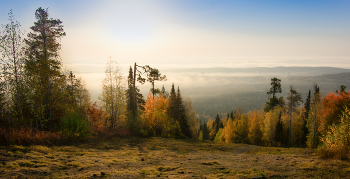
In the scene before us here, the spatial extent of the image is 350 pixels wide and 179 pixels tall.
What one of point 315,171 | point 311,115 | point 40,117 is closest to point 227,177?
point 315,171

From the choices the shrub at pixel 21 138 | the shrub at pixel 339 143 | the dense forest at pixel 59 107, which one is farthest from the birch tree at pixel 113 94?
the shrub at pixel 339 143

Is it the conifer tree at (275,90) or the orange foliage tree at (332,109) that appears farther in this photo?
the conifer tree at (275,90)

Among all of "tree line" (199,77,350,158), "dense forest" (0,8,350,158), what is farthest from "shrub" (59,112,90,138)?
"tree line" (199,77,350,158)

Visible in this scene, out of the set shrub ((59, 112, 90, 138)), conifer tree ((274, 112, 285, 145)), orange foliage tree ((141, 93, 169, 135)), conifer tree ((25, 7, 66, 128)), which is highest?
conifer tree ((25, 7, 66, 128))

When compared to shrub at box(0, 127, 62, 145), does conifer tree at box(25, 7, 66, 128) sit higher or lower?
higher

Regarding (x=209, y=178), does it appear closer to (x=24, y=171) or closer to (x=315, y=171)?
(x=315, y=171)

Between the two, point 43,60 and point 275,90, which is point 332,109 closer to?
point 275,90

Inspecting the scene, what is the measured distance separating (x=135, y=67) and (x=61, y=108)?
12040 mm

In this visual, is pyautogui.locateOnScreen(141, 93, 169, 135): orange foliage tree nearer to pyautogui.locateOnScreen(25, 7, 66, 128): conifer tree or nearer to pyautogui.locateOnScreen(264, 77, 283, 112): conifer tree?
pyautogui.locateOnScreen(25, 7, 66, 128): conifer tree

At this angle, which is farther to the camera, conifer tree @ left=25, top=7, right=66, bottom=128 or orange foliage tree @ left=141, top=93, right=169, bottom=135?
orange foliage tree @ left=141, top=93, right=169, bottom=135

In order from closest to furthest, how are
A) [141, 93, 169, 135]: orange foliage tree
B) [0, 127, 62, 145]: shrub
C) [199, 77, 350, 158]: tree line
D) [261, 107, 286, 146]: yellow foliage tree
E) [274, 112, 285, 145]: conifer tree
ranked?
[0, 127, 62, 145]: shrub
[199, 77, 350, 158]: tree line
[141, 93, 169, 135]: orange foliage tree
[274, 112, 285, 145]: conifer tree
[261, 107, 286, 146]: yellow foliage tree

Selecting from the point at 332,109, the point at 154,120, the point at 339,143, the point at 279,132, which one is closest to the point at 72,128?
the point at 154,120

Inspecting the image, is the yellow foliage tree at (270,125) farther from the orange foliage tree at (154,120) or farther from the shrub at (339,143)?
the shrub at (339,143)

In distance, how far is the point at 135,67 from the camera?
28.0m
